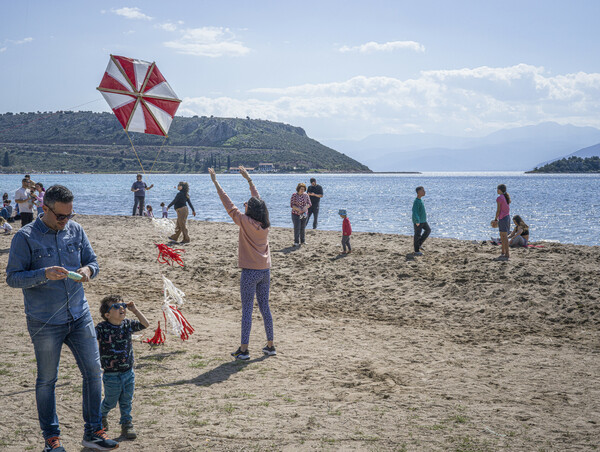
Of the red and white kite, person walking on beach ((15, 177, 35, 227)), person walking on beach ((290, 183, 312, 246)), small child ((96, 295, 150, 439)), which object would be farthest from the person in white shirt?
small child ((96, 295, 150, 439))

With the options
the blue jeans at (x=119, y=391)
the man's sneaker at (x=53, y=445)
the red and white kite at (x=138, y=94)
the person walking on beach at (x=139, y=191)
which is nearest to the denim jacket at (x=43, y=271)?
the blue jeans at (x=119, y=391)

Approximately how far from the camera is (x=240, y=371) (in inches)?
246

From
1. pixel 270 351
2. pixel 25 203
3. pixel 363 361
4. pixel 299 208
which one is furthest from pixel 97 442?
pixel 25 203

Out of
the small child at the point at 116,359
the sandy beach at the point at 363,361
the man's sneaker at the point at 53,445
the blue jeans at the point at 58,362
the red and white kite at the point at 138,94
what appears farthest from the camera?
the red and white kite at the point at 138,94

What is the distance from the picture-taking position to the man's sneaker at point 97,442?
409 cm

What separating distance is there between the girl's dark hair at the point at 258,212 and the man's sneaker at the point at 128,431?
2.59 meters

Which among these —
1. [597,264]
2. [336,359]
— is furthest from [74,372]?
[597,264]

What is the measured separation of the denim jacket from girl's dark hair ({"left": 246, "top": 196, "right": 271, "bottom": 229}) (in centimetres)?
242

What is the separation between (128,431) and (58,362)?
946mm

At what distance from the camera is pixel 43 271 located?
365 cm

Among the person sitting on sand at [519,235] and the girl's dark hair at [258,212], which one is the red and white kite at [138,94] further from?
the person sitting on sand at [519,235]

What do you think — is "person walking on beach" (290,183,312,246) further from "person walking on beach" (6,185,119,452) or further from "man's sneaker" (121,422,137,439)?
"person walking on beach" (6,185,119,452)

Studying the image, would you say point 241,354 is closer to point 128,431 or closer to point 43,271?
point 128,431

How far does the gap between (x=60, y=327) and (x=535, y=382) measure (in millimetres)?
5078
